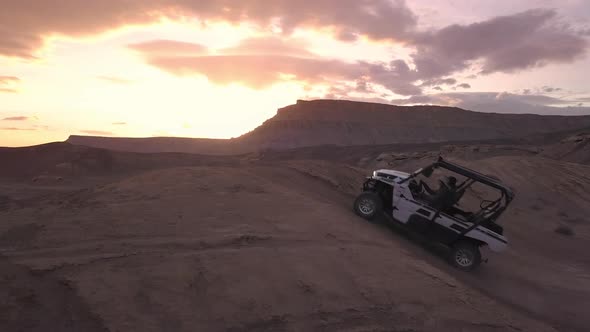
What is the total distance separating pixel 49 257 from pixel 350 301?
4.78 m

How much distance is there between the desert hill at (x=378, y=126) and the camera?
100m

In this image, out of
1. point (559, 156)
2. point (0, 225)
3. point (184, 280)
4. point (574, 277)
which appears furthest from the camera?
point (559, 156)

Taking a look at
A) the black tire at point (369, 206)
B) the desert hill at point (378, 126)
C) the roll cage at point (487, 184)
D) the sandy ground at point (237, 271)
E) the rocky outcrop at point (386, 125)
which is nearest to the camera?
the sandy ground at point (237, 271)

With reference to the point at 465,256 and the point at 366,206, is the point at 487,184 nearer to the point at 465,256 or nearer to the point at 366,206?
the point at 465,256

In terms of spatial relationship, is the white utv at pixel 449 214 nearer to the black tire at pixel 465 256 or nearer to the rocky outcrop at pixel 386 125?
the black tire at pixel 465 256

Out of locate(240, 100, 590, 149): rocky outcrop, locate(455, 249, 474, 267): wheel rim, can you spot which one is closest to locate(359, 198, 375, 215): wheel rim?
locate(455, 249, 474, 267): wheel rim

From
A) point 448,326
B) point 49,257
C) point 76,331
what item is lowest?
point 448,326

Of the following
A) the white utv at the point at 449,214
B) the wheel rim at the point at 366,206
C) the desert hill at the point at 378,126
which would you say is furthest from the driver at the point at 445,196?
the desert hill at the point at 378,126

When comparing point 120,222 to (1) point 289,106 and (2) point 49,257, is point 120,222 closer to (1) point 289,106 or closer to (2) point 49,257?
(2) point 49,257

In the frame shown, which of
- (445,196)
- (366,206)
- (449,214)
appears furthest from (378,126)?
(445,196)

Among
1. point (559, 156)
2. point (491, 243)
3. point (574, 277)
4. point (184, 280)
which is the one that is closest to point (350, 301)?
point (184, 280)

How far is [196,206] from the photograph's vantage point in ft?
30.2

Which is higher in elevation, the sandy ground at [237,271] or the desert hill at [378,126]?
the desert hill at [378,126]

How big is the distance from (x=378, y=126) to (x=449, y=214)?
325 ft
